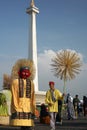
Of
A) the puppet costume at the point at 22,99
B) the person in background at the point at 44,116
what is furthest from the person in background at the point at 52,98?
the person in background at the point at 44,116

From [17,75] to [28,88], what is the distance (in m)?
0.49

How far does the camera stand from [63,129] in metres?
16.2

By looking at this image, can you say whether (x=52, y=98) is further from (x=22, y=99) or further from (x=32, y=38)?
(x=32, y=38)

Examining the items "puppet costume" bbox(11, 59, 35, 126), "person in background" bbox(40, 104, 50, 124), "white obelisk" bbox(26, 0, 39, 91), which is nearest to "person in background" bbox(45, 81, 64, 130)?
"puppet costume" bbox(11, 59, 35, 126)

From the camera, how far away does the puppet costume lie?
1112 centimetres

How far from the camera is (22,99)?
11.2 metres

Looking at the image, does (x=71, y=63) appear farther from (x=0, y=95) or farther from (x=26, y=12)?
(x=26, y=12)

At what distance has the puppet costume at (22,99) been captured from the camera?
11125mm

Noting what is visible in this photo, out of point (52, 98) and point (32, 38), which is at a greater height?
point (32, 38)

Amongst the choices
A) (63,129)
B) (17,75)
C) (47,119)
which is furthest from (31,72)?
(47,119)

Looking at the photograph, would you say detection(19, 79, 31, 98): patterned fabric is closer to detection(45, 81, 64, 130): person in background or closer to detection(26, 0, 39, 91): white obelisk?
detection(45, 81, 64, 130): person in background

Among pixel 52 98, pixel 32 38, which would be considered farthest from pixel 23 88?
pixel 32 38

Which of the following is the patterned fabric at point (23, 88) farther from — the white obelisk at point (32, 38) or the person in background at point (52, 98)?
the white obelisk at point (32, 38)

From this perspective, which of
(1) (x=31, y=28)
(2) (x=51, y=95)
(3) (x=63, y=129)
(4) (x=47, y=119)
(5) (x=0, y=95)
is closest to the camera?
(2) (x=51, y=95)
